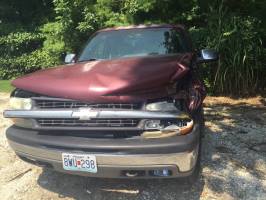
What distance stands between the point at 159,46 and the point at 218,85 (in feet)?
13.0

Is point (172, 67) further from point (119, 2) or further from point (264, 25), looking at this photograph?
point (119, 2)

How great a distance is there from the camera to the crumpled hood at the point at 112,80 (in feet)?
A: 12.5

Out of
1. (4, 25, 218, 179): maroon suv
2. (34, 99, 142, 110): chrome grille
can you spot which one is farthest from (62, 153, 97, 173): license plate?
(34, 99, 142, 110): chrome grille

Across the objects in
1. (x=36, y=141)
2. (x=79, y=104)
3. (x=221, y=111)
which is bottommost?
(x=221, y=111)

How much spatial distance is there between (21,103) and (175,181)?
175cm

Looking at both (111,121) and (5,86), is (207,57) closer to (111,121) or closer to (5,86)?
(111,121)

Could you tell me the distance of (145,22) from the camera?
10617 millimetres

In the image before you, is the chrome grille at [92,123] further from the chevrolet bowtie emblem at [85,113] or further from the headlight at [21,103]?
the headlight at [21,103]

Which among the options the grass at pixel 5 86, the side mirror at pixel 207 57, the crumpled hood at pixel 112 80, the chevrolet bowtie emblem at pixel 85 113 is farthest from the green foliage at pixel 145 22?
the chevrolet bowtie emblem at pixel 85 113

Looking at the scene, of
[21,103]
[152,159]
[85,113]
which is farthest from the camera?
[21,103]

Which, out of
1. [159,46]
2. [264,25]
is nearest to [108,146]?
[159,46]

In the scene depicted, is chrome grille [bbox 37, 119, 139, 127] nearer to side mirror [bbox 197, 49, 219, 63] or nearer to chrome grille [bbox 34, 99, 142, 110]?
chrome grille [bbox 34, 99, 142, 110]

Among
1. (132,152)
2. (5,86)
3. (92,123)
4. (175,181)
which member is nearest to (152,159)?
(132,152)

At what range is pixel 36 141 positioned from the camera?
4.12 m
